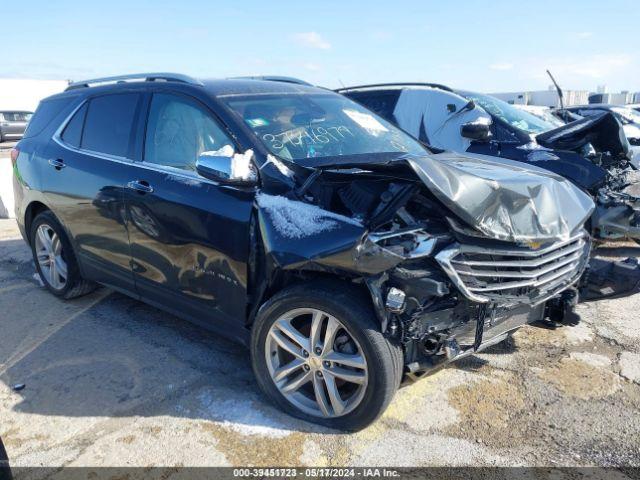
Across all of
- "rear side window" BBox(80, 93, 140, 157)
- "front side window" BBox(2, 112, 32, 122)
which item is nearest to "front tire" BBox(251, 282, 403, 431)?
"rear side window" BBox(80, 93, 140, 157)

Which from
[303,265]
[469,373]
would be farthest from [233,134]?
[469,373]

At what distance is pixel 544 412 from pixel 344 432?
1.13 m

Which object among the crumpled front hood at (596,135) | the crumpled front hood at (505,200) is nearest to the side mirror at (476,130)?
the crumpled front hood at (596,135)

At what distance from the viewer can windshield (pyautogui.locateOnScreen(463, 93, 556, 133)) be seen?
6348mm

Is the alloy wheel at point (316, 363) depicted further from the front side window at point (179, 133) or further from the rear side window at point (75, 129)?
the rear side window at point (75, 129)

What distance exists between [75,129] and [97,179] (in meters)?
0.76

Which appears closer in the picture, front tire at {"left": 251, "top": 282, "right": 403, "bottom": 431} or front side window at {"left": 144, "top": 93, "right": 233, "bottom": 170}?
front tire at {"left": 251, "top": 282, "right": 403, "bottom": 431}

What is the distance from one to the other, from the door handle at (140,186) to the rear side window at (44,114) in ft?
5.02

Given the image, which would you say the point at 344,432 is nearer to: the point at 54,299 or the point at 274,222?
the point at 274,222

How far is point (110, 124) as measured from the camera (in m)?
3.98

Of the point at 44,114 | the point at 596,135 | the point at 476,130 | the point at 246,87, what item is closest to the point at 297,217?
the point at 246,87

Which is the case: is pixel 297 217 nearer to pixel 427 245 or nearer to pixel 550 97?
pixel 427 245

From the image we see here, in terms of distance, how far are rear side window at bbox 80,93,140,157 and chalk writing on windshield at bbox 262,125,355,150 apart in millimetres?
1221

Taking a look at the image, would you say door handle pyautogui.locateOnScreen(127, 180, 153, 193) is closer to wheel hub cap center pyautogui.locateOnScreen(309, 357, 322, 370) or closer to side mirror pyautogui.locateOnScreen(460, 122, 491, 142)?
wheel hub cap center pyautogui.locateOnScreen(309, 357, 322, 370)
